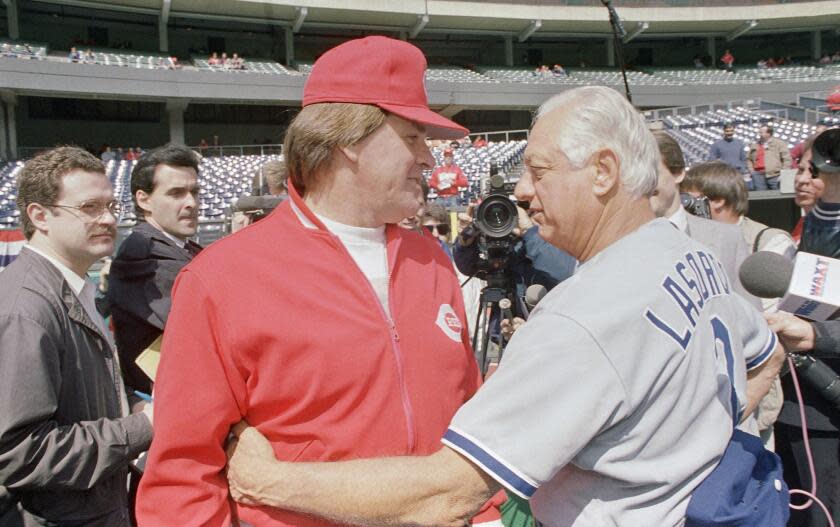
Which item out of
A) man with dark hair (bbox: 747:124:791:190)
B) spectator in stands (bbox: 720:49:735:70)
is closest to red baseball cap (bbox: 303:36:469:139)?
man with dark hair (bbox: 747:124:791:190)

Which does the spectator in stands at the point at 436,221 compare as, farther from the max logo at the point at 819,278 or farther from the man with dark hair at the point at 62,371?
the max logo at the point at 819,278

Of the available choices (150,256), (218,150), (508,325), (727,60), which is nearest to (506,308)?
(508,325)

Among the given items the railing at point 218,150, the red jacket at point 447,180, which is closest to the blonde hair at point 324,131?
the red jacket at point 447,180

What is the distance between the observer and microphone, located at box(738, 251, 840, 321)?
1398mm

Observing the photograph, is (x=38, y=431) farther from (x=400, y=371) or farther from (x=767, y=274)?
(x=767, y=274)

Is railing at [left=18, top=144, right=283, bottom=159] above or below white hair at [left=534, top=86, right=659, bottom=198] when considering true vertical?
above

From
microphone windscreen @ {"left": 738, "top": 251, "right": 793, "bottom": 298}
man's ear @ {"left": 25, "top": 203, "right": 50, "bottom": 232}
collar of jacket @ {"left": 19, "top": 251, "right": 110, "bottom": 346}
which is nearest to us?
microphone windscreen @ {"left": 738, "top": 251, "right": 793, "bottom": 298}

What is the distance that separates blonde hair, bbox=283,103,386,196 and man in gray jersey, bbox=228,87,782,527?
0.32 metres

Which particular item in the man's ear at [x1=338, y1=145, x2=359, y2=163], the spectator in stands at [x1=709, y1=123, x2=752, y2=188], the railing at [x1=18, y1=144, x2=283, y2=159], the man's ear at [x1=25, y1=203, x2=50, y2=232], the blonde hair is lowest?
the man's ear at [x1=25, y1=203, x2=50, y2=232]

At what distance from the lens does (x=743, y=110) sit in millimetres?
16703

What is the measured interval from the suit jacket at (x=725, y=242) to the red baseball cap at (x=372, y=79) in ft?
5.50

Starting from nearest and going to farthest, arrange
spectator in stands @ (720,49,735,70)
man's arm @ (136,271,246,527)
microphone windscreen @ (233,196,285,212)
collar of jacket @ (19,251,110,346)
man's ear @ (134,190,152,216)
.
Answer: man's arm @ (136,271,246,527) → collar of jacket @ (19,251,110,346) → man's ear @ (134,190,152,216) → microphone windscreen @ (233,196,285,212) → spectator in stands @ (720,49,735,70)

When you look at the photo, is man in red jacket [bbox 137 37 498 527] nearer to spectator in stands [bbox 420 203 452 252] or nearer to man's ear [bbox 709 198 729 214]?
man's ear [bbox 709 198 729 214]

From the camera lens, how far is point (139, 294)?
2193 mm
